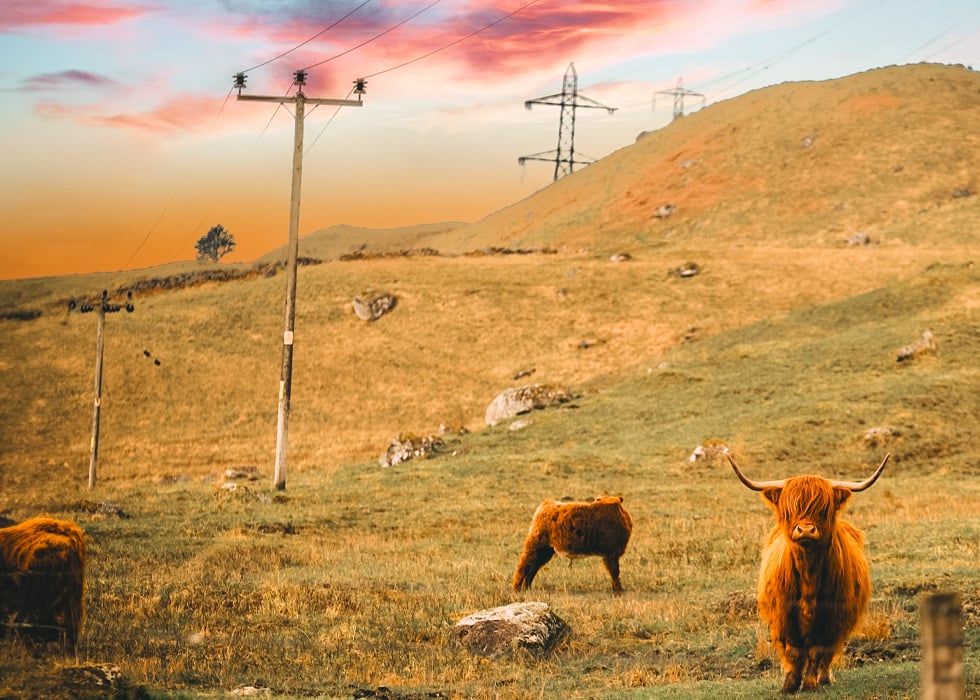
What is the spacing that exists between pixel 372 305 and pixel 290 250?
44.2 meters

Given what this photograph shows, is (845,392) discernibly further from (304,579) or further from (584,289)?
(584,289)

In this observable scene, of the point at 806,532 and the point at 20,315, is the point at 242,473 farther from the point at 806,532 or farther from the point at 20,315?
the point at 20,315

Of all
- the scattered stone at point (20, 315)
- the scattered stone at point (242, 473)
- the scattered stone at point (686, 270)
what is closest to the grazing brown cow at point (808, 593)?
the scattered stone at point (242, 473)

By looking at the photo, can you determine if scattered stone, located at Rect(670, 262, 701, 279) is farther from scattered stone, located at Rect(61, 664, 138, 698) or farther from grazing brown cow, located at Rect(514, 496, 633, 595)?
scattered stone, located at Rect(61, 664, 138, 698)

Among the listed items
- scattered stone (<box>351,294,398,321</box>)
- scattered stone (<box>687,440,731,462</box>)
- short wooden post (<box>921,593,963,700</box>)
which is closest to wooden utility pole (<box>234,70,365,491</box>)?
scattered stone (<box>687,440,731,462</box>)

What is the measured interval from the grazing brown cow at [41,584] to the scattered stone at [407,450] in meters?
31.6

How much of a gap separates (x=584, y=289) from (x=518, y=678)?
7360 centimetres

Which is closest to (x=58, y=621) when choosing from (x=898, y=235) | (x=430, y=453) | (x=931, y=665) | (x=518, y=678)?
(x=518, y=678)

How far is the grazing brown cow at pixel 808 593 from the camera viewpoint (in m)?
10.6

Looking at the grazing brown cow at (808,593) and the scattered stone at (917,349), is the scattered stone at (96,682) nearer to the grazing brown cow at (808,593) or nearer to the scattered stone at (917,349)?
the grazing brown cow at (808,593)

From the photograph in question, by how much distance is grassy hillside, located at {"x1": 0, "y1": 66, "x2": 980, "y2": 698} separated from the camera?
14625 millimetres

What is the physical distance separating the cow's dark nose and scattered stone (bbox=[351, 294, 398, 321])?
7446 centimetres

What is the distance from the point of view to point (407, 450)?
4628cm

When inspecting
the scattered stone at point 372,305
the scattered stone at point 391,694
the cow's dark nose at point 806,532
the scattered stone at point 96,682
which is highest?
the scattered stone at point 372,305
